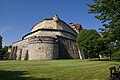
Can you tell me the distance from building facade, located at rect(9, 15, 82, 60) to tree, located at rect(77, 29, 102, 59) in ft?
35.9

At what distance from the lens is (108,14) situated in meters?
13.7

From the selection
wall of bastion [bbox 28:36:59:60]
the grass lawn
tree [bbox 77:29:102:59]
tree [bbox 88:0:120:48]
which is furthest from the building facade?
tree [bbox 88:0:120:48]

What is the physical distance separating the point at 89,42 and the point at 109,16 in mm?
31884

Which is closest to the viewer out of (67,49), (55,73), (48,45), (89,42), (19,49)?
(55,73)

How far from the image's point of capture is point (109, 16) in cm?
1374

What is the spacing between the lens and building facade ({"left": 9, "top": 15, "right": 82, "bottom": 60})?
179 feet

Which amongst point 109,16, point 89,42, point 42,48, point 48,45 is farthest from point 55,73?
point 48,45

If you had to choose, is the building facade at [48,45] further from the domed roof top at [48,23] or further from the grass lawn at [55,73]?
the grass lawn at [55,73]

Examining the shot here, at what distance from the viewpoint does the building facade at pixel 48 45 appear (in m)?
54.5

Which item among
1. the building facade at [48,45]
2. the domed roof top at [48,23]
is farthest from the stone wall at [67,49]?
the domed roof top at [48,23]

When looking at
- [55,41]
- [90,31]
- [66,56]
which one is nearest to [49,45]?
[55,41]

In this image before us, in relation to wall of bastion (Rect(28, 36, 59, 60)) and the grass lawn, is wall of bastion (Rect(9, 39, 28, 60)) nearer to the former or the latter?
wall of bastion (Rect(28, 36, 59, 60))

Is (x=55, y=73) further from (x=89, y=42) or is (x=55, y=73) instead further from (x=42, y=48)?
(x=42, y=48)

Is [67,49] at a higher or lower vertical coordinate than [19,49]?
lower
